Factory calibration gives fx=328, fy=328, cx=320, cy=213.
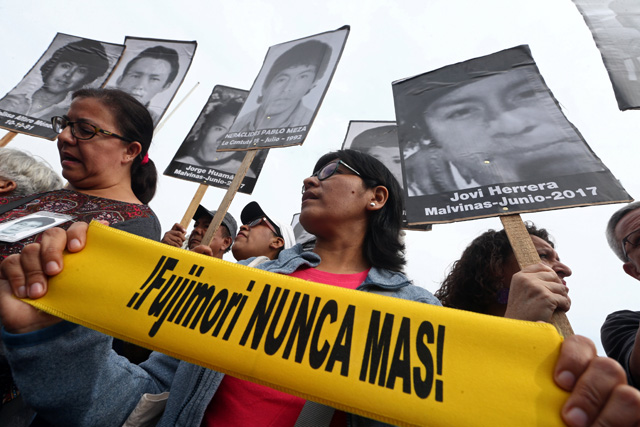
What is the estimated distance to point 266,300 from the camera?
97 centimetres

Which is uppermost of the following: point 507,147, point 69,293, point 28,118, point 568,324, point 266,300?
point 507,147

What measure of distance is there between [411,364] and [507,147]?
6.03 ft

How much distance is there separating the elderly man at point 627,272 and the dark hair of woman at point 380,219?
1.16 metres

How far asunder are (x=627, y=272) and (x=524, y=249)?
1520 mm

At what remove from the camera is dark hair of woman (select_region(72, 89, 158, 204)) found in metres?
1.92

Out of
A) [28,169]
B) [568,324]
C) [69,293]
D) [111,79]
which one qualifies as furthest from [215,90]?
[568,324]

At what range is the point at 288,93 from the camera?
3.72 m

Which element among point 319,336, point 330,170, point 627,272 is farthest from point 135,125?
point 627,272

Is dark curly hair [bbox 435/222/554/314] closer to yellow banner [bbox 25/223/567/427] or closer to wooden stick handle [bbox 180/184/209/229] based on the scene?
yellow banner [bbox 25/223/567/427]

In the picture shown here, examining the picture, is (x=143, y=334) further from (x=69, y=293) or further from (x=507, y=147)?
(x=507, y=147)

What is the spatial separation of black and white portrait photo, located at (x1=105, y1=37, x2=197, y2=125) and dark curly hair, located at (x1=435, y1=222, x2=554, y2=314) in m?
3.92

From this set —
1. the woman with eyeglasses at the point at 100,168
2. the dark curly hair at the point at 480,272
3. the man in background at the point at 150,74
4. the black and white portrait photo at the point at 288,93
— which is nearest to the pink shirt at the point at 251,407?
the woman with eyeglasses at the point at 100,168

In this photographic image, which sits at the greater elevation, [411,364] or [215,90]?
[215,90]

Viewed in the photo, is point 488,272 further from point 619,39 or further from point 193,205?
Answer: point 193,205
